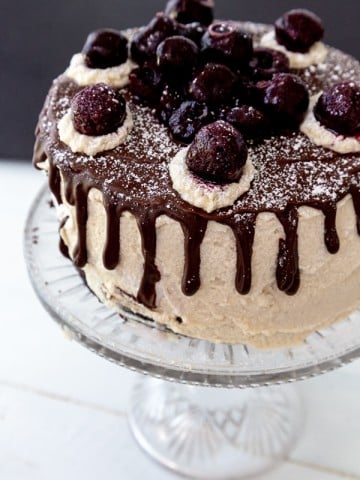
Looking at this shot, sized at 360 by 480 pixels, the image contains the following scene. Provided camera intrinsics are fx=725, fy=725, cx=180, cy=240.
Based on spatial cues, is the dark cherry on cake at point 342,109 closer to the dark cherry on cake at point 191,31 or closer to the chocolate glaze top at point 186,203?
the chocolate glaze top at point 186,203

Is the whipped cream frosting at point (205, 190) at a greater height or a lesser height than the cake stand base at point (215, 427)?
greater

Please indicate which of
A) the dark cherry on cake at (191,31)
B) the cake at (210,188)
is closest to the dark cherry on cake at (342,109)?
the cake at (210,188)

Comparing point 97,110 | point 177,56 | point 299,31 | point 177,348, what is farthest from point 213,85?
point 177,348

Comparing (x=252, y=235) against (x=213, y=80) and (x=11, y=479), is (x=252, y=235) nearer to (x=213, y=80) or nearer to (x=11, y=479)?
(x=213, y=80)

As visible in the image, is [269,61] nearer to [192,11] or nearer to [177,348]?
[192,11]

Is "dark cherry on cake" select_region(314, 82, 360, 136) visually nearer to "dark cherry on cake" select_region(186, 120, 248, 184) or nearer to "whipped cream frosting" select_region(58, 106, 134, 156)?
"dark cherry on cake" select_region(186, 120, 248, 184)

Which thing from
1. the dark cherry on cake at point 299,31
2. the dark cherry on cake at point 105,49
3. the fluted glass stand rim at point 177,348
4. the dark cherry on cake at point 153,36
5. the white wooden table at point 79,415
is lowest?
the white wooden table at point 79,415

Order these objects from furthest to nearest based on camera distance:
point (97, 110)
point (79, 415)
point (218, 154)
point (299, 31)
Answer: point (79, 415) → point (299, 31) → point (97, 110) → point (218, 154)
